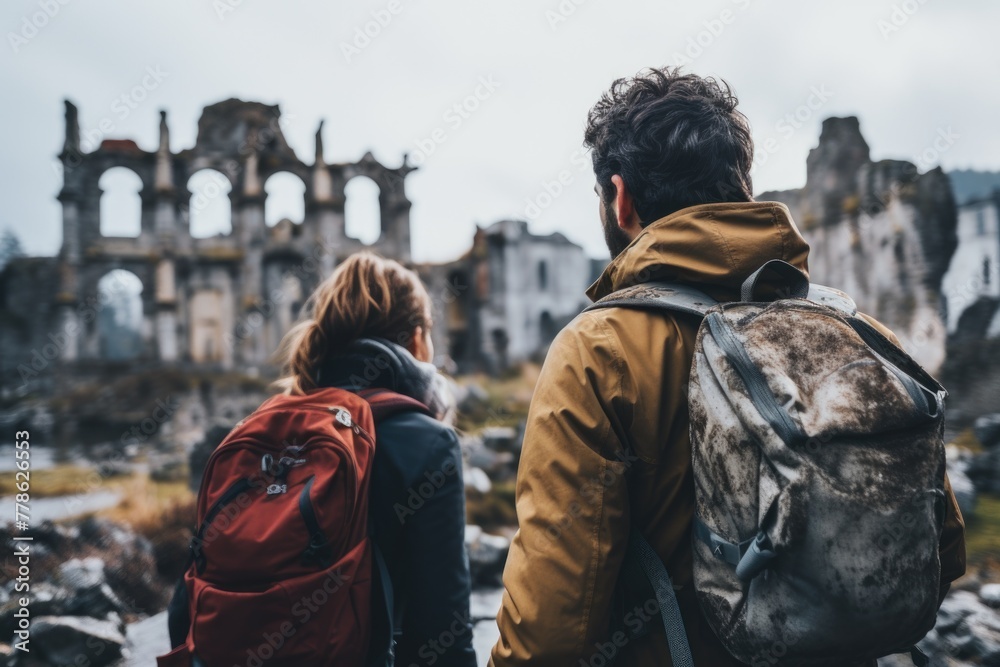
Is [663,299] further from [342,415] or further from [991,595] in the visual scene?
[991,595]

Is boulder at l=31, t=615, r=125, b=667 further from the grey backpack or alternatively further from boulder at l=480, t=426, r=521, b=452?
boulder at l=480, t=426, r=521, b=452

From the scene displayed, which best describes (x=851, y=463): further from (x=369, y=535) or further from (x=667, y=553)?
(x=369, y=535)

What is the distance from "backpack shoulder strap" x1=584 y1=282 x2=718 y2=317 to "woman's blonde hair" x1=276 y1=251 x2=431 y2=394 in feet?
4.29

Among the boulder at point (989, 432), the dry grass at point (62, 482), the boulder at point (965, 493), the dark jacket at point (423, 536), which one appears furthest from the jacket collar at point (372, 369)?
the boulder at point (989, 432)

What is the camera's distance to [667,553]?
169 centimetres

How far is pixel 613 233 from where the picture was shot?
2.02 m

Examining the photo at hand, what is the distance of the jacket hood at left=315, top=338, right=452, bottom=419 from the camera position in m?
2.74

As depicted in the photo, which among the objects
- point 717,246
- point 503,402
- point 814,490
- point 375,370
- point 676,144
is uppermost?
point 676,144

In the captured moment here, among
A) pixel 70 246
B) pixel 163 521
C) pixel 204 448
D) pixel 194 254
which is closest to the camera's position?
pixel 163 521

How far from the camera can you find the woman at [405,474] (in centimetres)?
246

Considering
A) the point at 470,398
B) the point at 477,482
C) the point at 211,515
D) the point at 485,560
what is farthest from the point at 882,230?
the point at 211,515

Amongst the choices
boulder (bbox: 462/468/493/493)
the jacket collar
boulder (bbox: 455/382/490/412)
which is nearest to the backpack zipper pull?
the jacket collar

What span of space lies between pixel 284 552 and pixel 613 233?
4.77 feet

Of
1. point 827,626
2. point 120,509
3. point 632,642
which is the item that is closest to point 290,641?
point 632,642
